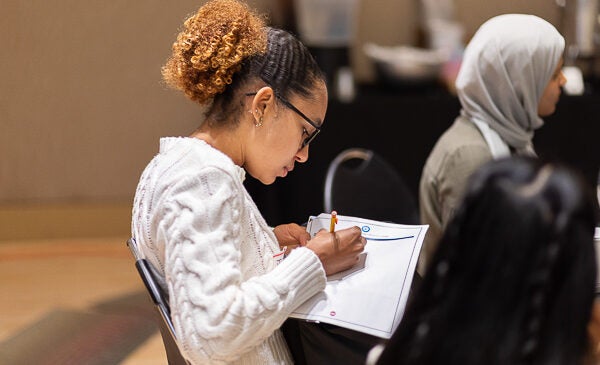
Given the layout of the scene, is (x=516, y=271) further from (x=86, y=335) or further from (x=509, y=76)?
(x=86, y=335)

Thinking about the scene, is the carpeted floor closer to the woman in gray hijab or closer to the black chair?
the woman in gray hijab

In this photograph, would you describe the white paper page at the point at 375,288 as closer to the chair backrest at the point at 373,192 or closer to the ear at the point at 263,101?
the ear at the point at 263,101

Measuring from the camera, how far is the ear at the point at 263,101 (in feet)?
4.44

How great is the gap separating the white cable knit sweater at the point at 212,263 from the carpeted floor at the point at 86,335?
1.68m

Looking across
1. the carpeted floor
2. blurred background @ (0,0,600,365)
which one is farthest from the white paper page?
blurred background @ (0,0,600,365)

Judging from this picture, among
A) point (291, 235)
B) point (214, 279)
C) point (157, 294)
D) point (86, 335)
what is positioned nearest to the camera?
point (214, 279)

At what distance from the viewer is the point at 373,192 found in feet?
8.02

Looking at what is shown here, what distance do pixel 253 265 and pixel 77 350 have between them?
181 centimetres

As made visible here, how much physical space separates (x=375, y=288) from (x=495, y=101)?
113cm

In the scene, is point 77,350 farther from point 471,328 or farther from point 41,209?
point 471,328

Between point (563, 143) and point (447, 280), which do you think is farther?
point (563, 143)

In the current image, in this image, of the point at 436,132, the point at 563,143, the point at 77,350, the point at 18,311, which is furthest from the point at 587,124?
the point at 18,311

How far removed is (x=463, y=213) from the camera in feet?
2.90

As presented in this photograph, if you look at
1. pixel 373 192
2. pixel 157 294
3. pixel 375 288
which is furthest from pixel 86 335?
pixel 375 288
